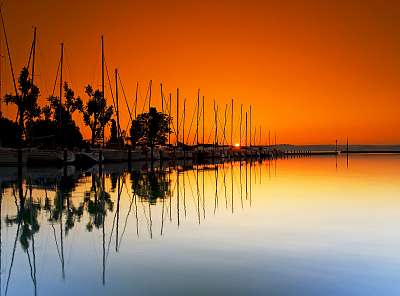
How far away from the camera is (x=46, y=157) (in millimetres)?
49031

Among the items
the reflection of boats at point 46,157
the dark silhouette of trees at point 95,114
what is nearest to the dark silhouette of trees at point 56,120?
the dark silhouette of trees at point 95,114

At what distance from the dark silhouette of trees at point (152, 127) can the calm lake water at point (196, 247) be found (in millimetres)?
80640

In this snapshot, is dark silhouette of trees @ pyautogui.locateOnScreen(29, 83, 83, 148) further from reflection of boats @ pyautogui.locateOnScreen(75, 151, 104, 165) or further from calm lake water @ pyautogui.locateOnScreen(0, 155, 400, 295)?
calm lake water @ pyautogui.locateOnScreen(0, 155, 400, 295)

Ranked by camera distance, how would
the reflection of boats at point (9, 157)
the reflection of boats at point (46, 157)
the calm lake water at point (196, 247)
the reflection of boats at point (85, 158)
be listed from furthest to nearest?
the reflection of boats at point (85, 158), the reflection of boats at point (46, 157), the reflection of boats at point (9, 157), the calm lake water at point (196, 247)

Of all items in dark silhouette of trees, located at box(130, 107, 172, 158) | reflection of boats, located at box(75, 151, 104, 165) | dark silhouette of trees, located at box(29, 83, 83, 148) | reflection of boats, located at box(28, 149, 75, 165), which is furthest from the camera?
dark silhouette of trees, located at box(130, 107, 172, 158)

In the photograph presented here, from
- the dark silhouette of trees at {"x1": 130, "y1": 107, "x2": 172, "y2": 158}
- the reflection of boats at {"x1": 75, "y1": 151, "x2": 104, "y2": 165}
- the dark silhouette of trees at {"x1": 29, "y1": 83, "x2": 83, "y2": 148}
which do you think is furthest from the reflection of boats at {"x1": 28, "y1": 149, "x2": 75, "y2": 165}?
A: the dark silhouette of trees at {"x1": 130, "y1": 107, "x2": 172, "y2": 158}

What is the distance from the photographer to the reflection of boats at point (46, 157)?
1914 inches

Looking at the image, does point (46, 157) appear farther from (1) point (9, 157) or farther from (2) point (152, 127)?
(2) point (152, 127)

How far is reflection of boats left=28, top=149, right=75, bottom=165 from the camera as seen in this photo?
48625mm

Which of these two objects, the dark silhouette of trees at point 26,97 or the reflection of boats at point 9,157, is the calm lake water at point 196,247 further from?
the dark silhouette of trees at point 26,97

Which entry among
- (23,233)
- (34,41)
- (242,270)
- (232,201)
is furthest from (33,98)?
(242,270)

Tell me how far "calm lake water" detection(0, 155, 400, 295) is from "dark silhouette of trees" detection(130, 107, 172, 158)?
80.6 meters

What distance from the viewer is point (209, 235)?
12961mm

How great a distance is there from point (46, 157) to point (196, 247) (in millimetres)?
40139
